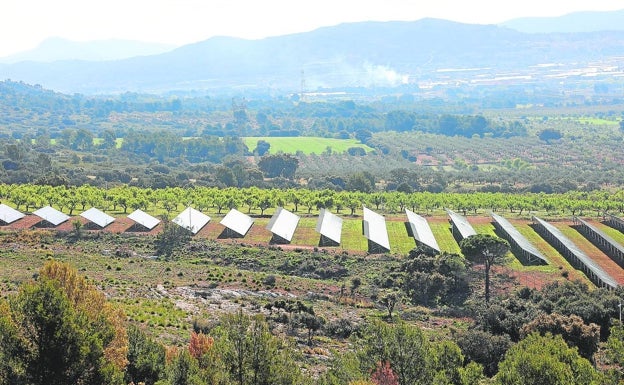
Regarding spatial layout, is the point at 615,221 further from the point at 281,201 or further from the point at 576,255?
the point at 281,201

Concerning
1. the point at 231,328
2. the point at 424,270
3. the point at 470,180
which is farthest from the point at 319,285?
the point at 470,180

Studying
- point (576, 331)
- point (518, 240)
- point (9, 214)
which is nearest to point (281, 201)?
point (9, 214)

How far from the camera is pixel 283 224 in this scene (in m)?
86.1

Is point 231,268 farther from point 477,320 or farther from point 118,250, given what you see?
point 477,320

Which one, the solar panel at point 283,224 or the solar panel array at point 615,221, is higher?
the solar panel at point 283,224

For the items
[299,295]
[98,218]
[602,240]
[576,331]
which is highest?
[576,331]

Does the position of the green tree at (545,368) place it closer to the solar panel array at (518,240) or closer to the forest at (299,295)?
the forest at (299,295)

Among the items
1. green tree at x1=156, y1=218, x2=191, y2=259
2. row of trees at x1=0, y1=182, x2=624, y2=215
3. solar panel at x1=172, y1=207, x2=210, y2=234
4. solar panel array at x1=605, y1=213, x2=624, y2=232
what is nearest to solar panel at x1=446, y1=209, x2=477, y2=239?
row of trees at x1=0, y1=182, x2=624, y2=215

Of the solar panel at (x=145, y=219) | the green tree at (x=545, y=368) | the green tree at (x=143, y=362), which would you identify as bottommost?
the solar panel at (x=145, y=219)

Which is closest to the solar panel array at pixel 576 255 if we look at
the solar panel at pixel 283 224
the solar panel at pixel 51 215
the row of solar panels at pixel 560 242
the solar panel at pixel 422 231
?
the row of solar panels at pixel 560 242

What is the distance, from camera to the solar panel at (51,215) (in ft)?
282

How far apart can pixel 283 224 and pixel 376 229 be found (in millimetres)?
10807

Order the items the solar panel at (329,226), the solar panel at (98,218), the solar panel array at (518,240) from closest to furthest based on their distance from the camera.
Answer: the solar panel array at (518,240)
the solar panel at (329,226)
the solar panel at (98,218)

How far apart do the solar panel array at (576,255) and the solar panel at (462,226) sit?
8390mm
